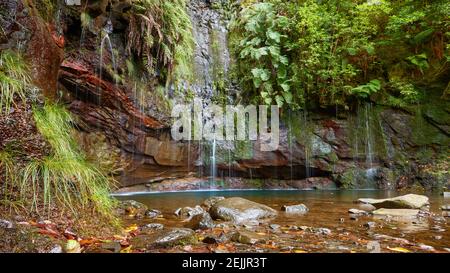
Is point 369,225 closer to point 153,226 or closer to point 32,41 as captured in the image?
point 153,226

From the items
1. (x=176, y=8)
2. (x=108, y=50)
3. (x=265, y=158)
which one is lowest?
(x=265, y=158)

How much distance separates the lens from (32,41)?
4246 mm

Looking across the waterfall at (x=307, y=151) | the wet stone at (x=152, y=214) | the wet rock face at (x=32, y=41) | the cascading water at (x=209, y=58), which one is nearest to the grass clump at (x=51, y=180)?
the wet rock face at (x=32, y=41)

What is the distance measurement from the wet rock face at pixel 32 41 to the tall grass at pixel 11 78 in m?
0.16

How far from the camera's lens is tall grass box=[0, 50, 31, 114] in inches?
122

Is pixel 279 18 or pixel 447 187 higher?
pixel 279 18

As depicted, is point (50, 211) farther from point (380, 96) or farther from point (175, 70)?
point (380, 96)

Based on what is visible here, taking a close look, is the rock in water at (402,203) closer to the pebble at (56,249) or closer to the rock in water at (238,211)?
the rock in water at (238,211)

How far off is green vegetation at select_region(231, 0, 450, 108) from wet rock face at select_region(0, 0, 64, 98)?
7194 millimetres

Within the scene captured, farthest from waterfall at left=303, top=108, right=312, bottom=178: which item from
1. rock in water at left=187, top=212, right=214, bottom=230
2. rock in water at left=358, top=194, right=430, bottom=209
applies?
rock in water at left=187, top=212, right=214, bottom=230

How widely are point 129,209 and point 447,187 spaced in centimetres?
921

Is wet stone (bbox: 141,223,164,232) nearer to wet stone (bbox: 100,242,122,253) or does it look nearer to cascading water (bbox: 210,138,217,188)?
wet stone (bbox: 100,242,122,253)

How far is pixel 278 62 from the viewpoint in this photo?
11.3m

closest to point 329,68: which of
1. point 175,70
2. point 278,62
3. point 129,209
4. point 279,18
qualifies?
point 278,62
